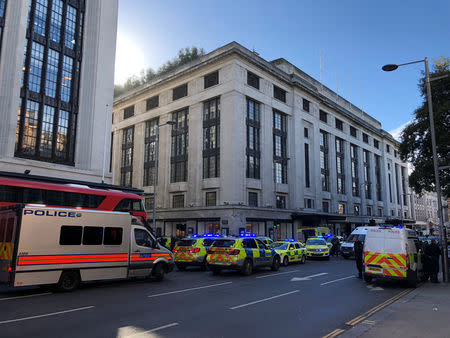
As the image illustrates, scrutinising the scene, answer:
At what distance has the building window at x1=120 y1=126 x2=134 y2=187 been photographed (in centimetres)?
5594

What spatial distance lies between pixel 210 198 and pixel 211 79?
51.5 feet

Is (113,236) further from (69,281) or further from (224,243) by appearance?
(224,243)

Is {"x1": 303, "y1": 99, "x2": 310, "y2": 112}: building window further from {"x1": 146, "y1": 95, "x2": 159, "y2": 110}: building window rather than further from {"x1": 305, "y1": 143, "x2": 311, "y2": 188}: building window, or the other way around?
{"x1": 146, "y1": 95, "x2": 159, "y2": 110}: building window

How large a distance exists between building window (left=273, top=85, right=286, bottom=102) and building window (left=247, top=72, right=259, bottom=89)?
13.0 feet

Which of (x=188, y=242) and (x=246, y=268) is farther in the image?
(x=188, y=242)

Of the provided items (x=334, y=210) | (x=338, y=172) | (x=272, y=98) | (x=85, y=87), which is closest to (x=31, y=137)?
(x=85, y=87)

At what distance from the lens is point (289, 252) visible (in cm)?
2219

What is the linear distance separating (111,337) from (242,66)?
4065cm

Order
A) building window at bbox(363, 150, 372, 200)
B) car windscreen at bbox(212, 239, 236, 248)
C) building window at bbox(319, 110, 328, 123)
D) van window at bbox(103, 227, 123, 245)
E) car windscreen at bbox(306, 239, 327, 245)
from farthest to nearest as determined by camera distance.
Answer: building window at bbox(363, 150, 372, 200), building window at bbox(319, 110, 328, 123), car windscreen at bbox(306, 239, 327, 245), car windscreen at bbox(212, 239, 236, 248), van window at bbox(103, 227, 123, 245)

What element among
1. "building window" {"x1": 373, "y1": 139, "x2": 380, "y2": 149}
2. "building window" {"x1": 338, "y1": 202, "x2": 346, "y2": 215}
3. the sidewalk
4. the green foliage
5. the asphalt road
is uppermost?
the green foliage

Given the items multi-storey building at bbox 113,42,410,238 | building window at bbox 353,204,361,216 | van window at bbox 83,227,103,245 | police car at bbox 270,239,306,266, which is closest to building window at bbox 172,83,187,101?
multi-storey building at bbox 113,42,410,238

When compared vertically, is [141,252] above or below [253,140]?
below

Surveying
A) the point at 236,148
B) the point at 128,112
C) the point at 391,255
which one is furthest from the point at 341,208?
the point at 391,255

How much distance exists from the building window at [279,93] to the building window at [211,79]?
8956 mm
